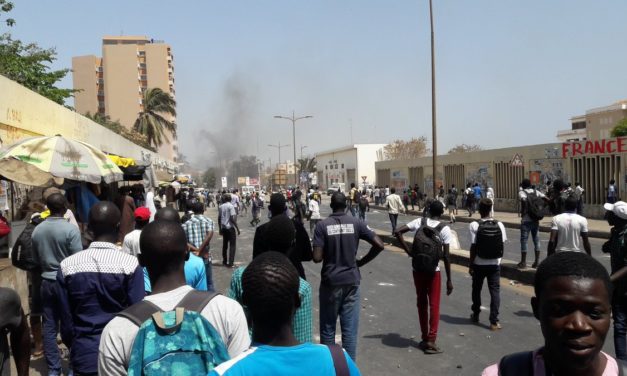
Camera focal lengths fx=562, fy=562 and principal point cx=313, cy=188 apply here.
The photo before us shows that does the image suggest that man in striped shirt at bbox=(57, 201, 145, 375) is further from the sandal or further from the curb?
the curb

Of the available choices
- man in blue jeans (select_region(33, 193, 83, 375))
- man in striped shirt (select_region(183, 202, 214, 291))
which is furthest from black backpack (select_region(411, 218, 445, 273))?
man in blue jeans (select_region(33, 193, 83, 375))

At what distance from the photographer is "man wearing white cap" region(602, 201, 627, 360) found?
198 inches

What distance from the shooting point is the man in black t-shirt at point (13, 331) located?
9.52 ft

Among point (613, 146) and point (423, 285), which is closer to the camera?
point (423, 285)

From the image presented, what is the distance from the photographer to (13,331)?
3047 millimetres

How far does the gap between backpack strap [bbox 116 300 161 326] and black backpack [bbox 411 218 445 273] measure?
163 inches

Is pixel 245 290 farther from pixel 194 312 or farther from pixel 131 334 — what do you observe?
pixel 131 334

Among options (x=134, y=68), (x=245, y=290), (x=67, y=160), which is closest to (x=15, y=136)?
(x=67, y=160)

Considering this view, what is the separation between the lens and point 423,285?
6.33 m

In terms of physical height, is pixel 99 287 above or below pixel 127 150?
below

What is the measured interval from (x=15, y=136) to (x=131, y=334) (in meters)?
10.3

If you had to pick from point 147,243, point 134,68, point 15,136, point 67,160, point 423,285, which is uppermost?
point 134,68

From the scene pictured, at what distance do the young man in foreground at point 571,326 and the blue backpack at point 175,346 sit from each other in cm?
105

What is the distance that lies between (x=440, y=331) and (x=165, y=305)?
17.8 ft
